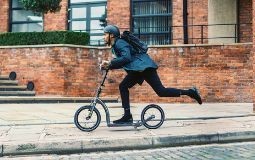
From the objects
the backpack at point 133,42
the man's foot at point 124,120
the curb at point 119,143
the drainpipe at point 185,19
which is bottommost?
the curb at point 119,143

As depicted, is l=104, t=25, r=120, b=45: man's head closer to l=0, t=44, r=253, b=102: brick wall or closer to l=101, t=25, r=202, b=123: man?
l=101, t=25, r=202, b=123: man

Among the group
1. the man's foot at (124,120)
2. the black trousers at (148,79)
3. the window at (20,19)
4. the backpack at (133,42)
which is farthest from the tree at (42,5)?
the man's foot at (124,120)

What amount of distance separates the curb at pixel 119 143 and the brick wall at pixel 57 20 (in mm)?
13882

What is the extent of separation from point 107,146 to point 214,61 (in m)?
9.52

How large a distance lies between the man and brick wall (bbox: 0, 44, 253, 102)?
774 centimetres

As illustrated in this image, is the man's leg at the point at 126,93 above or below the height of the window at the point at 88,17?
below

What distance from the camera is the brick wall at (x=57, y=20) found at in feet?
64.5

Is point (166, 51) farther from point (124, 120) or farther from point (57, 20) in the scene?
point (124, 120)

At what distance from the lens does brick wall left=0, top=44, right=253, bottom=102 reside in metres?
14.8

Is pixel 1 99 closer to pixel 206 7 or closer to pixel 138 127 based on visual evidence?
pixel 138 127

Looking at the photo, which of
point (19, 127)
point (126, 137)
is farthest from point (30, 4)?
point (126, 137)

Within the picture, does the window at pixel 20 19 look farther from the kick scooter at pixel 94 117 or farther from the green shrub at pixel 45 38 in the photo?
the kick scooter at pixel 94 117

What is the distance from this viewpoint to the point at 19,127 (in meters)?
7.82

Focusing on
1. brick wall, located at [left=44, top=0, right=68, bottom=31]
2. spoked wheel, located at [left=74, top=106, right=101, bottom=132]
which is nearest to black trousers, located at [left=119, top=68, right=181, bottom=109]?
spoked wheel, located at [left=74, top=106, right=101, bottom=132]
